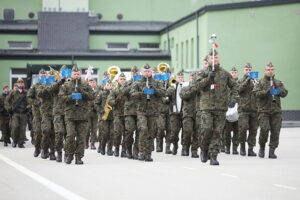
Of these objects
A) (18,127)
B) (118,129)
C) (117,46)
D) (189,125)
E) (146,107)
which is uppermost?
(117,46)

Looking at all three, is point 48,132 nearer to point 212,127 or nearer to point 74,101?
point 74,101

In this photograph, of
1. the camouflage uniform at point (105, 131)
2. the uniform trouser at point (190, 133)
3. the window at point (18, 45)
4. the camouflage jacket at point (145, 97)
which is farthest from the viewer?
the window at point (18, 45)

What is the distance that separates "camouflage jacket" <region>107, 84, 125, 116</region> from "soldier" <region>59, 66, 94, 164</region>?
3.29 metres

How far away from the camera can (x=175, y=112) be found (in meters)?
22.7

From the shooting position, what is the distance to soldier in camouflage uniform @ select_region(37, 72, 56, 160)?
66.6 feet

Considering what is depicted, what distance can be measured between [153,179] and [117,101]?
7.68m

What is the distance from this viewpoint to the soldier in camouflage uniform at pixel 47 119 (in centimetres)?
2030

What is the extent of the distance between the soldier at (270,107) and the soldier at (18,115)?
30.4 feet

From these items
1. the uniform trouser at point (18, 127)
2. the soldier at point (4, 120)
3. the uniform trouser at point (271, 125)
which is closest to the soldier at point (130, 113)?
the uniform trouser at point (271, 125)

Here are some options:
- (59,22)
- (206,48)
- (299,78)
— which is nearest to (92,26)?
(59,22)

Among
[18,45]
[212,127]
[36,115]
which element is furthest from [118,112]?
[18,45]

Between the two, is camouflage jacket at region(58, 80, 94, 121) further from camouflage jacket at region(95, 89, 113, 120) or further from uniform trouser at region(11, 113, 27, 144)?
uniform trouser at region(11, 113, 27, 144)

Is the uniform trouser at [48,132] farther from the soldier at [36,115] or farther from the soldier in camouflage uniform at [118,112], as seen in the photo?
the soldier in camouflage uniform at [118,112]

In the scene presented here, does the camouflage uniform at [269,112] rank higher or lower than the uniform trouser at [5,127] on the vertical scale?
higher
